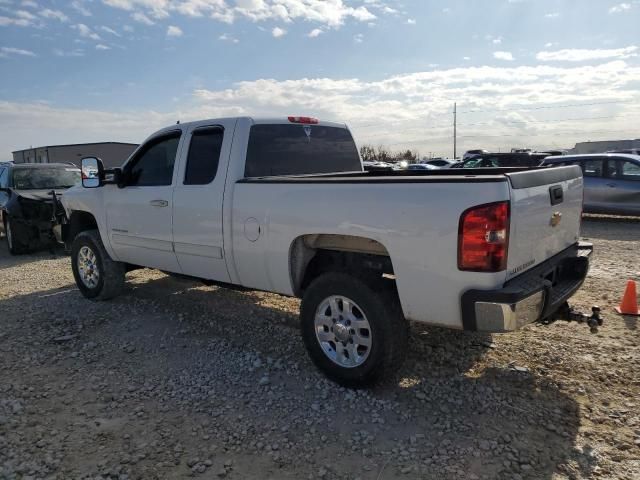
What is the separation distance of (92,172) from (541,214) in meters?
4.67

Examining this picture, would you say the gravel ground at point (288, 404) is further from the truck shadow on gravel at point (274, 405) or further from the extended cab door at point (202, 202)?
the extended cab door at point (202, 202)

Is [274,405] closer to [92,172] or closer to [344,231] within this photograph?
[344,231]

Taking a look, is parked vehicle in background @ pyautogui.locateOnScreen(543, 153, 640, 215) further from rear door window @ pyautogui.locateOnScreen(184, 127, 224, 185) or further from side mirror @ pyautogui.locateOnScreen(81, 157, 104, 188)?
side mirror @ pyautogui.locateOnScreen(81, 157, 104, 188)

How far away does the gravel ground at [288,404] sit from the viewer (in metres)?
2.95

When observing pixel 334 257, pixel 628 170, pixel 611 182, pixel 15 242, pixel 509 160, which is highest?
pixel 509 160

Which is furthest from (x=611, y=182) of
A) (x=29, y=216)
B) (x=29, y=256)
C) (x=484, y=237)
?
(x=29, y=256)

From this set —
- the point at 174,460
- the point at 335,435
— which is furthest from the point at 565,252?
the point at 174,460

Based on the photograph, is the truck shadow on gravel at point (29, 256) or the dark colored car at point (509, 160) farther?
the dark colored car at point (509, 160)

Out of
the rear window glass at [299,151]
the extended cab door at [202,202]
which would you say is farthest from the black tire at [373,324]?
the rear window glass at [299,151]

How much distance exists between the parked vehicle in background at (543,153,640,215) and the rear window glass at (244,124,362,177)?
7.94 m

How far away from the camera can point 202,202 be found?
180 inches

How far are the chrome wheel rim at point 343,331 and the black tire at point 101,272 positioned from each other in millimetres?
3286

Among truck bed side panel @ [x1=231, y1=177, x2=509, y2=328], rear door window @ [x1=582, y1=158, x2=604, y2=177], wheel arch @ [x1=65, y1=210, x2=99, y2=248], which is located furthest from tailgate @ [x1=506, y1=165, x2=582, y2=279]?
rear door window @ [x1=582, y1=158, x2=604, y2=177]

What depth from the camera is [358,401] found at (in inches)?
142
